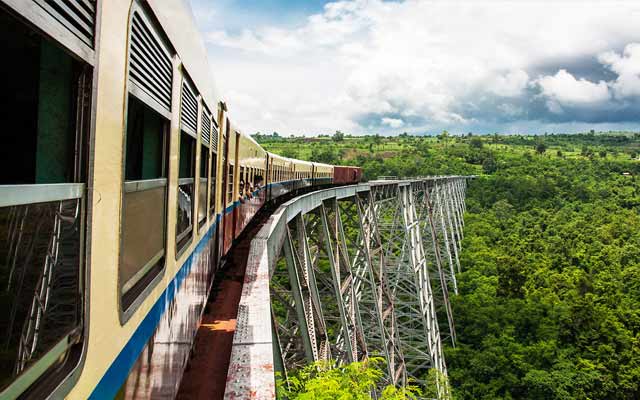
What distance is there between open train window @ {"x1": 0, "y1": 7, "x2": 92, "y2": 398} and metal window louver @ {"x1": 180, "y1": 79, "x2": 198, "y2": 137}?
150 centimetres

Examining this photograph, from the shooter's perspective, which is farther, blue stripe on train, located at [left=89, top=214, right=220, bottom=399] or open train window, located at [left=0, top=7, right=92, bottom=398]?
blue stripe on train, located at [left=89, top=214, right=220, bottom=399]

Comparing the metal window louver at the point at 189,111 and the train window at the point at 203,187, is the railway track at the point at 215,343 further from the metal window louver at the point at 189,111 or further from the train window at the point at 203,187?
the metal window louver at the point at 189,111

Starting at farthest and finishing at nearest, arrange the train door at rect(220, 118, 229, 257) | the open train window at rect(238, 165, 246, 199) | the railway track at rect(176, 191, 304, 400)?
1. the open train window at rect(238, 165, 246, 199)
2. the train door at rect(220, 118, 229, 257)
3. the railway track at rect(176, 191, 304, 400)

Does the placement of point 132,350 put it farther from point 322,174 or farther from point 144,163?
point 322,174

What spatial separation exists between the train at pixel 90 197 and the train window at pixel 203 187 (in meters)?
0.92

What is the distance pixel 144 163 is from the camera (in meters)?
2.08

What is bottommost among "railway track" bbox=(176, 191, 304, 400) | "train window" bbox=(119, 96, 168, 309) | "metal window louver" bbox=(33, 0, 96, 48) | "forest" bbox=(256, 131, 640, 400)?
"forest" bbox=(256, 131, 640, 400)

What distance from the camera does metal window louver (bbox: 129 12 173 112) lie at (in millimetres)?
1721

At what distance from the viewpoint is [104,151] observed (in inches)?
54.4

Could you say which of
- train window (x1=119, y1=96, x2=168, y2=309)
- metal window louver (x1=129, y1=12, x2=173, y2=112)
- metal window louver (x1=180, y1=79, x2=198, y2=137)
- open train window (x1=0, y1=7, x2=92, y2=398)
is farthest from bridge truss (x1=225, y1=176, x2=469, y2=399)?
metal window louver (x1=129, y1=12, x2=173, y2=112)

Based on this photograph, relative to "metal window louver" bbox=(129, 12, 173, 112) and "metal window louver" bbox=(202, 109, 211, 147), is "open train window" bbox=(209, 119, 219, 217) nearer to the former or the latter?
"metal window louver" bbox=(202, 109, 211, 147)

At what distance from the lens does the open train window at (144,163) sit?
171 cm

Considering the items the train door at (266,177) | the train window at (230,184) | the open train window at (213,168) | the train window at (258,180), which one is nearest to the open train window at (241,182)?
the train window at (230,184)

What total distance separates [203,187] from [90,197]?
8.26ft
